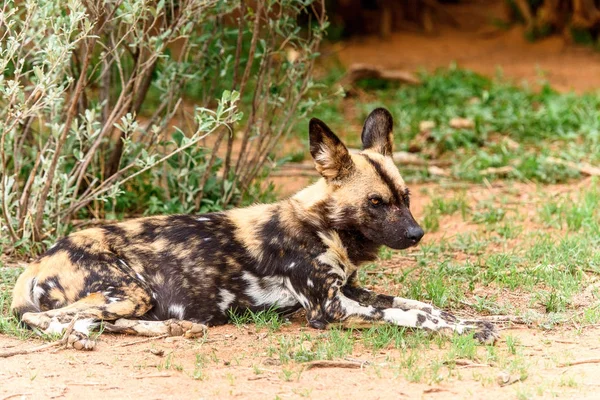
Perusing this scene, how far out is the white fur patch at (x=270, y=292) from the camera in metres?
4.91

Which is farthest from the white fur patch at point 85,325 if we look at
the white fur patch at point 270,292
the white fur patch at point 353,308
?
the white fur patch at point 353,308

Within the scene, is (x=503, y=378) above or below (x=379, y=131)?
below

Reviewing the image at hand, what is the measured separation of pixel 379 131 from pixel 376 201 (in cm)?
58

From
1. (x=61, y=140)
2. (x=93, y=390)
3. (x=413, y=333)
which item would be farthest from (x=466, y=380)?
(x=61, y=140)

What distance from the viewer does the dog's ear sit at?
4.89 meters

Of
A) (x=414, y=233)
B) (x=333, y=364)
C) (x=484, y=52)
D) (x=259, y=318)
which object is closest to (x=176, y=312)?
(x=259, y=318)

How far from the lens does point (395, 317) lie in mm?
4664

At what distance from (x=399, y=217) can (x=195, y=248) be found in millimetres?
1115

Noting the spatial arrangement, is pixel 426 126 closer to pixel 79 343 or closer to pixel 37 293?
pixel 37 293

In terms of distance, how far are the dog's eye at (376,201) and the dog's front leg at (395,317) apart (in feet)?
1.48

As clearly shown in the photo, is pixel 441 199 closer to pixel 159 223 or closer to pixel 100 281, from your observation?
pixel 159 223

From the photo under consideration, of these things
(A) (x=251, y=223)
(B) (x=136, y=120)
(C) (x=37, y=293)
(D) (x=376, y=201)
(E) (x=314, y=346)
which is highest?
(B) (x=136, y=120)

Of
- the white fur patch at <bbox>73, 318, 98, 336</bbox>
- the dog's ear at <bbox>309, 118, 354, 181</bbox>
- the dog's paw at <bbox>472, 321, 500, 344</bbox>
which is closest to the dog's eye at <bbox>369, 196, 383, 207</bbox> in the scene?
the dog's ear at <bbox>309, 118, 354, 181</bbox>

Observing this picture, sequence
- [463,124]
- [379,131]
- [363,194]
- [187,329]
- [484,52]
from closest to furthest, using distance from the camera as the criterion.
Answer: [187,329], [363,194], [379,131], [463,124], [484,52]
